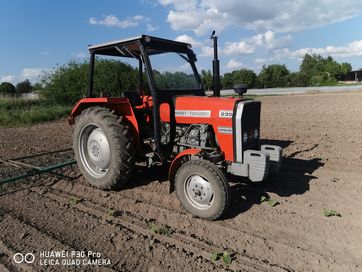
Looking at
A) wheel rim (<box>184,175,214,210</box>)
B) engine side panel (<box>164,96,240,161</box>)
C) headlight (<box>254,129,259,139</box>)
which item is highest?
engine side panel (<box>164,96,240,161</box>)

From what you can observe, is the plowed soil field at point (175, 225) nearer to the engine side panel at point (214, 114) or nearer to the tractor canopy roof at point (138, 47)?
the engine side panel at point (214, 114)

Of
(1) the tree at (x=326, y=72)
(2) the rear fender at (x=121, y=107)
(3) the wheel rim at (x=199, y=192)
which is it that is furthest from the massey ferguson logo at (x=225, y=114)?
(1) the tree at (x=326, y=72)

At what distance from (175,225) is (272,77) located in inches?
2789

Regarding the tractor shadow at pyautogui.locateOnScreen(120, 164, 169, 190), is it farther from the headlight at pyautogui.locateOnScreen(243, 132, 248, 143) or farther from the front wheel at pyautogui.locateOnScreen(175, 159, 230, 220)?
the headlight at pyautogui.locateOnScreen(243, 132, 248, 143)

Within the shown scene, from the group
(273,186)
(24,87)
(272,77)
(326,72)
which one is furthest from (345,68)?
(273,186)

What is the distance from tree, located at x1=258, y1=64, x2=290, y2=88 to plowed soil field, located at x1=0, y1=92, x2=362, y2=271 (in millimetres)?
65176

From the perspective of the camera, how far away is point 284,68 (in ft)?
251

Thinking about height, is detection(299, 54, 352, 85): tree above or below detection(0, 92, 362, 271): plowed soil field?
above

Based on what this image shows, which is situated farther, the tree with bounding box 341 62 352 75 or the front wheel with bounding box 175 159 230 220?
the tree with bounding box 341 62 352 75

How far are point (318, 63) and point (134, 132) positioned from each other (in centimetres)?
8987

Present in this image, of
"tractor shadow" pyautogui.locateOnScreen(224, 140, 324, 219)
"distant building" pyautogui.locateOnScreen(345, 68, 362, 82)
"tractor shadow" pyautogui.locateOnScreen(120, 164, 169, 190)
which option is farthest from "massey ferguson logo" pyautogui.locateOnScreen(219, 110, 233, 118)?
"distant building" pyautogui.locateOnScreen(345, 68, 362, 82)

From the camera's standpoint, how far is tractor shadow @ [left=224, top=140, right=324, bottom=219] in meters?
4.90

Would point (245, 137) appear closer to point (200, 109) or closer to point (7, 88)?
point (200, 109)

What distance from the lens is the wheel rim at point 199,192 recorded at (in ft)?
14.5
